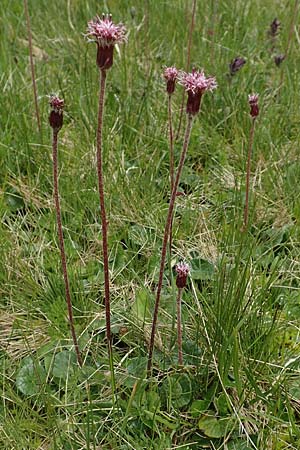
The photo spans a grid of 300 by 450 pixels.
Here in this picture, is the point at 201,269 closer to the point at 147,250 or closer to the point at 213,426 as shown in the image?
the point at 147,250

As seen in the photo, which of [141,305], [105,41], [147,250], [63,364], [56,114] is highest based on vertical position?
[105,41]

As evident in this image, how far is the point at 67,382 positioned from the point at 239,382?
0.41 meters

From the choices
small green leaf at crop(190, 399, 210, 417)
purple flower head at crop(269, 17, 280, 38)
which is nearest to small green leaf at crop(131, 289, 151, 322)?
small green leaf at crop(190, 399, 210, 417)

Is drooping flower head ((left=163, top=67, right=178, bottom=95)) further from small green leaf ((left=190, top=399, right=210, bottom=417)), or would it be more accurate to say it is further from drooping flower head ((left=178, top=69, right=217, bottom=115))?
small green leaf ((left=190, top=399, right=210, bottom=417))

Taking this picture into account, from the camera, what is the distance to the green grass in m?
1.50

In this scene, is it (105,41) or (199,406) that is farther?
(199,406)

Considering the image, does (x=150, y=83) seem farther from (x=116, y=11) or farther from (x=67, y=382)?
(x=67, y=382)

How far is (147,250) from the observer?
79.4 inches

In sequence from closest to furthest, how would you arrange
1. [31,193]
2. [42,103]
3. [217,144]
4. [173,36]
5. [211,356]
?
1. [211,356]
2. [31,193]
3. [217,144]
4. [42,103]
5. [173,36]

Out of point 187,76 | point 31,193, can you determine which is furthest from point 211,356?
point 31,193

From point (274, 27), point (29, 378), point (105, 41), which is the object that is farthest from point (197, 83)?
point (274, 27)

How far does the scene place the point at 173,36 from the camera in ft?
10.5

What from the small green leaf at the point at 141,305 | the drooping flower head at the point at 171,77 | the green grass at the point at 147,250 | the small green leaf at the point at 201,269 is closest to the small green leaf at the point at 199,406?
the green grass at the point at 147,250

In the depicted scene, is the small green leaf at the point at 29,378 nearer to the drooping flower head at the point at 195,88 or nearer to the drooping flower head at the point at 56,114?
the drooping flower head at the point at 56,114
